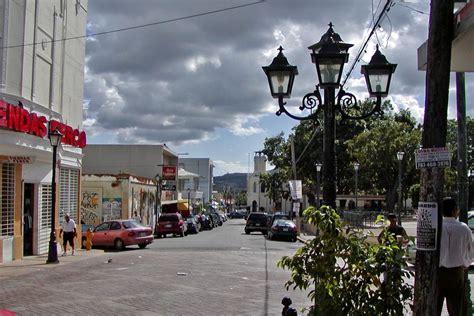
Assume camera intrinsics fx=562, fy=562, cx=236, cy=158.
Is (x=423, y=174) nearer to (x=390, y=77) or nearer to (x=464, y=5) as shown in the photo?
(x=464, y=5)

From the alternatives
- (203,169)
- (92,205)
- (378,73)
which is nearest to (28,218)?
(378,73)

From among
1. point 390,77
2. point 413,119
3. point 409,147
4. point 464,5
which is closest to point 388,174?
point 409,147

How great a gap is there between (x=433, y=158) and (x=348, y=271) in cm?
177

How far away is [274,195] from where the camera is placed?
8700cm

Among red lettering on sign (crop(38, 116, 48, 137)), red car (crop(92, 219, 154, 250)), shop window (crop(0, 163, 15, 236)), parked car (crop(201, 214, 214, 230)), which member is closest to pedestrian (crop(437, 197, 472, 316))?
shop window (crop(0, 163, 15, 236))

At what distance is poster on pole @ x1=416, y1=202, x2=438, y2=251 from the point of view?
530 centimetres

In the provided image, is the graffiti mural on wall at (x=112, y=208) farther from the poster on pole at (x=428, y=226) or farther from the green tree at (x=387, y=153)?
the poster on pole at (x=428, y=226)

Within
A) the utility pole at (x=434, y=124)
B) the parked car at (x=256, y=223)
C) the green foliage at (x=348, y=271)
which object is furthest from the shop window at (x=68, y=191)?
the utility pole at (x=434, y=124)

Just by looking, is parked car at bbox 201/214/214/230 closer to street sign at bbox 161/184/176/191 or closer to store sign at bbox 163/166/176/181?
street sign at bbox 161/184/176/191

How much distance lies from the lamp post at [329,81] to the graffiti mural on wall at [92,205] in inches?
1323

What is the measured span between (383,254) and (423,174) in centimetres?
125

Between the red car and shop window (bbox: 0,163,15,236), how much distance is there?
312 inches

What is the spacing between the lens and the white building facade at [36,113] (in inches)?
716

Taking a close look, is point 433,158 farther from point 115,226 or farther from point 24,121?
point 115,226
